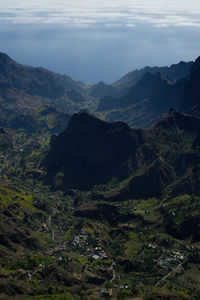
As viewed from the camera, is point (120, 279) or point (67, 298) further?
point (120, 279)

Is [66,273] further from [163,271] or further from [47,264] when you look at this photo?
[163,271]

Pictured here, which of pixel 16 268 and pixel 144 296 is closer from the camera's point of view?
pixel 144 296

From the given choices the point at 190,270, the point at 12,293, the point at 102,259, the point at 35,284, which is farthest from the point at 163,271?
the point at 12,293

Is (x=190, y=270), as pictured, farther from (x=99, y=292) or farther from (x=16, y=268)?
(x=16, y=268)

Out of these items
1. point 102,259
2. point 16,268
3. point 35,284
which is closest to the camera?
point 35,284

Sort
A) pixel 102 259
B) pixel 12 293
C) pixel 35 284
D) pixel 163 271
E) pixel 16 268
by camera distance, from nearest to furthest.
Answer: pixel 12 293
pixel 35 284
pixel 16 268
pixel 163 271
pixel 102 259

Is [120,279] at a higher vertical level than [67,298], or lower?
lower

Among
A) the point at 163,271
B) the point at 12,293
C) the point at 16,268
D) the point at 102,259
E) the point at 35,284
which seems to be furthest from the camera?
the point at 102,259

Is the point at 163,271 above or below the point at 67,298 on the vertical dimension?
below

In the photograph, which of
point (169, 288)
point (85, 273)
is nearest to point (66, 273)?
point (85, 273)

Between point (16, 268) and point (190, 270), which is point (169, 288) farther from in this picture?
point (16, 268)
